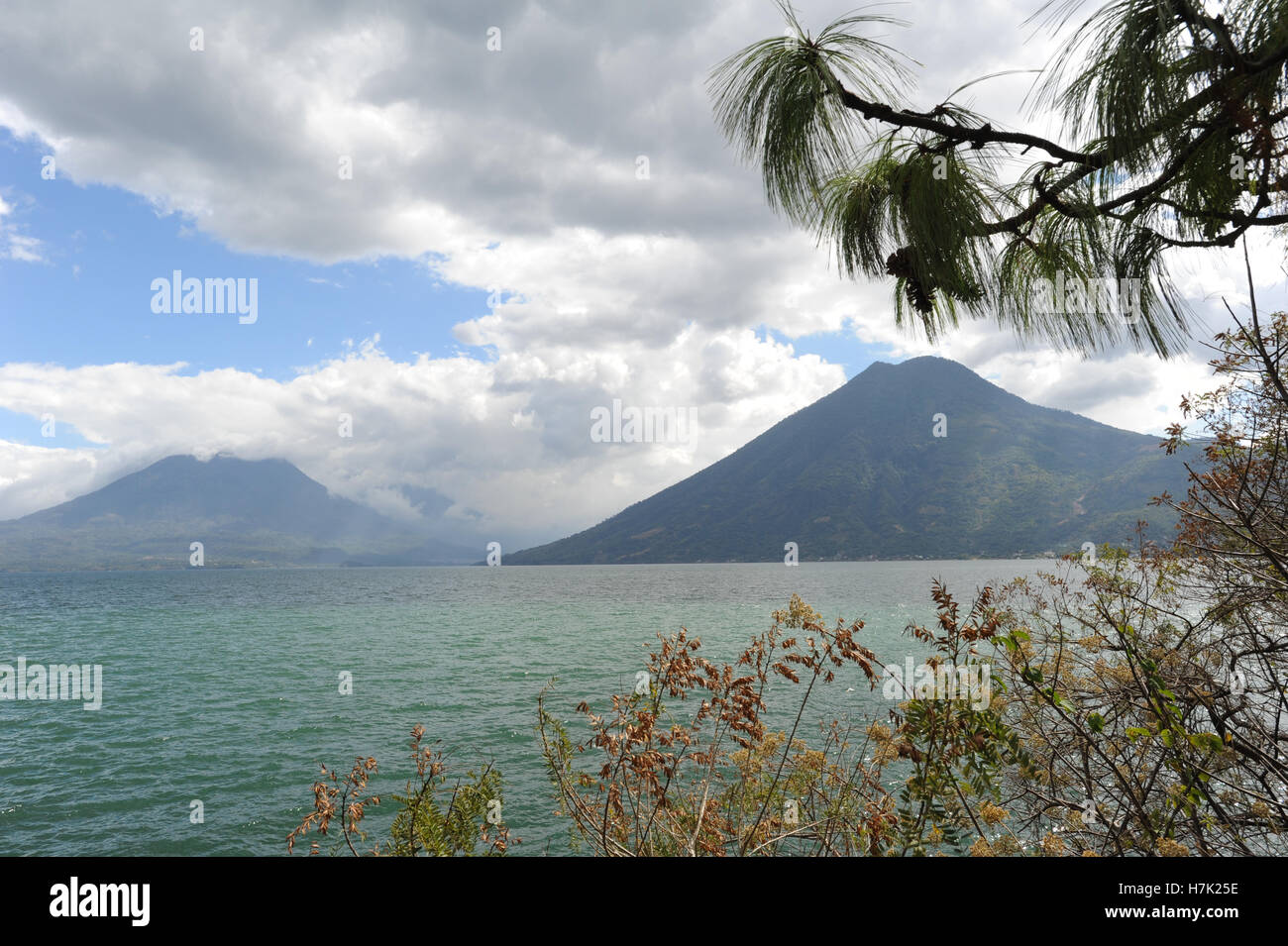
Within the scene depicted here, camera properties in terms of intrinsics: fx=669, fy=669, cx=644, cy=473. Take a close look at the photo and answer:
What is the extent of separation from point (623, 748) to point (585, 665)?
90.3ft

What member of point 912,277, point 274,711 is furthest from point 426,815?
point 274,711

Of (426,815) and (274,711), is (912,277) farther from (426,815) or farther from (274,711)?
(274,711)

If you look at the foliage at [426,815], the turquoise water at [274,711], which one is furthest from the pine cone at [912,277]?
the turquoise water at [274,711]

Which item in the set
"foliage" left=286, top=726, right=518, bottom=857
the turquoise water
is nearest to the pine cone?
"foliage" left=286, top=726, right=518, bottom=857

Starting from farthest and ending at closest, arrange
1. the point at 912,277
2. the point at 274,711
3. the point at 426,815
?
the point at 274,711 → the point at 426,815 → the point at 912,277

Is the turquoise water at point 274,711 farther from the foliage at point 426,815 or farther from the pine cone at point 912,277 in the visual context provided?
the pine cone at point 912,277

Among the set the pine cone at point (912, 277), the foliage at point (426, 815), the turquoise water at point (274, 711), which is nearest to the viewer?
the pine cone at point (912, 277)

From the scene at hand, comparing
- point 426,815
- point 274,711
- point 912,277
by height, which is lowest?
point 274,711

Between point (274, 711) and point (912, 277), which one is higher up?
point (912, 277)

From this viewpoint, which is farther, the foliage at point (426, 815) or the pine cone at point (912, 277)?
the foliage at point (426, 815)

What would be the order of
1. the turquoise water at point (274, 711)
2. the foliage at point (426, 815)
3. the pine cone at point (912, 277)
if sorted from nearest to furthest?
the pine cone at point (912, 277), the foliage at point (426, 815), the turquoise water at point (274, 711)

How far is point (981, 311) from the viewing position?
3932mm
